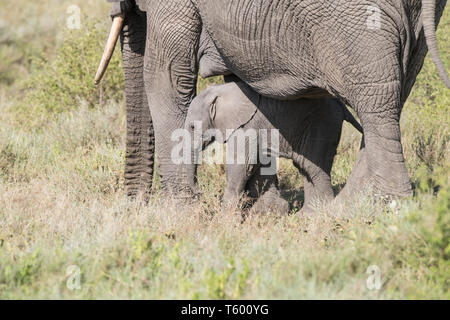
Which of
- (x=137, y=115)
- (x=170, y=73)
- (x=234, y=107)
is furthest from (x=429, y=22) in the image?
(x=137, y=115)

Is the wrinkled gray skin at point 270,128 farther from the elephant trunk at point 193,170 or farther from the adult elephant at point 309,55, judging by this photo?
the adult elephant at point 309,55

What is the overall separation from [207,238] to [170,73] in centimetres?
185

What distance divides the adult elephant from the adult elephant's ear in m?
0.31

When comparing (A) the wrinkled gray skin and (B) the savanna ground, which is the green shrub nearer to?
(B) the savanna ground

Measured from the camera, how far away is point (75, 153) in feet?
25.5

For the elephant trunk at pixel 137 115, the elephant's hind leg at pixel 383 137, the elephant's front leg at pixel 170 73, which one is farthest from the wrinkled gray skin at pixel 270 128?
the elephant's hind leg at pixel 383 137

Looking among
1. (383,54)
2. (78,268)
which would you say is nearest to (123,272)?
(78,268)

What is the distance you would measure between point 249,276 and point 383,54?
1.57m

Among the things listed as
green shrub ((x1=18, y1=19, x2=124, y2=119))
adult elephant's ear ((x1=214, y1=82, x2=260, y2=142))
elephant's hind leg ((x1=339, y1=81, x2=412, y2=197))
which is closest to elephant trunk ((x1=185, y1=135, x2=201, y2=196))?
adult elephant's ear ((x1=214, y1=82, x2=260, y2=142))

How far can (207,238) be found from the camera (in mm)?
4566

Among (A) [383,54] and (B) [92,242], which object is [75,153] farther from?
(A) [383,54]

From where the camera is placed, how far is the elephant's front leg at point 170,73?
5.77 metres

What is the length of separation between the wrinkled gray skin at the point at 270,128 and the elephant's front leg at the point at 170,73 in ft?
0.50

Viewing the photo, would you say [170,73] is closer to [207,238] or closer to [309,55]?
[309,55]
